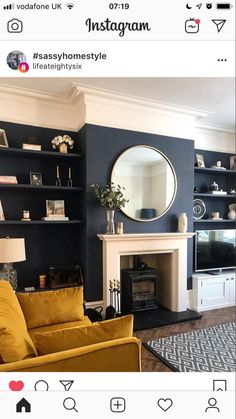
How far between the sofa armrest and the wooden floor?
47.4 inches

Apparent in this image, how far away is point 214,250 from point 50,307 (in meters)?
2.55

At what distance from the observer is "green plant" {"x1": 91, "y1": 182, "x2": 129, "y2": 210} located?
2.74 meters

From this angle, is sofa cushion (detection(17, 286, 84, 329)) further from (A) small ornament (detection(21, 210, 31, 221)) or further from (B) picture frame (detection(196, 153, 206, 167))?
(B) picture frame (detection(196, 153, 206, 167))

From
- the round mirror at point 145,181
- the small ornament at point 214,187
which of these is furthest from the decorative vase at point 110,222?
the small ornament at point 214,187

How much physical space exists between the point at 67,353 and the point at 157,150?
8.84 feet

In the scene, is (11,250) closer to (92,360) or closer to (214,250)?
(92,360)

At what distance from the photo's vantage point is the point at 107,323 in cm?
110
